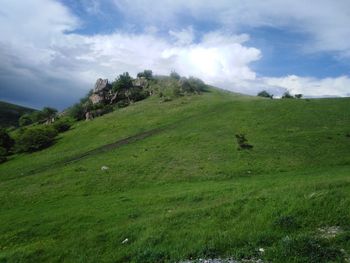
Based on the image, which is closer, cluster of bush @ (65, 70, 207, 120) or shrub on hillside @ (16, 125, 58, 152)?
shrub on hillside @ (16, 125, 58, 152)

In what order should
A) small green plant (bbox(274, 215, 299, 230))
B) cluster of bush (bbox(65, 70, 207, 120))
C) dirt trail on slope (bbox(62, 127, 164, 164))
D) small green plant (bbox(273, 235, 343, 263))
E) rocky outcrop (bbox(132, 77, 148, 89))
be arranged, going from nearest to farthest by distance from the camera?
1. small green plant (bbox(273, 235, 343, 263))
2. small green plant (bbox(274, 215, 299, 230))
3. dirt trail on slope (bbox(62, 127, 164, 164))
4. cluster of bush (bbox(65, 70, 207, 120))
5. rocky outcrop (bbox(132, 77, 148, 89))

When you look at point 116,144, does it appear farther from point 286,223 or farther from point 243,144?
point 286,223

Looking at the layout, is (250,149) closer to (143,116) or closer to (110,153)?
(110,153)

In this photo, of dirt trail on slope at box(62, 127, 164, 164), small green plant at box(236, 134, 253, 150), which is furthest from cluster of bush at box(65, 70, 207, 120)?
small green plant at box(236, 134, 253, 150)

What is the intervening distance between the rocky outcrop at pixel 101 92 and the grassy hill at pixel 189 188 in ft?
132

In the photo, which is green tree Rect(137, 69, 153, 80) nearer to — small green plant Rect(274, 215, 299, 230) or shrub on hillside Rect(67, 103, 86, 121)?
shrub on hillside Rect(67, 103, 86, 121)

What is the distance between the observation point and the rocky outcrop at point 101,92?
13162 cm

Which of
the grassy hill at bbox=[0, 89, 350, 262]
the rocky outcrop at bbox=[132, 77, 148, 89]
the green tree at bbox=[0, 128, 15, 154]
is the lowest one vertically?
the green tree at bbox=[0, 128, 15, 154]

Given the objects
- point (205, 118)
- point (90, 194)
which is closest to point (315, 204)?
point (90, 194)

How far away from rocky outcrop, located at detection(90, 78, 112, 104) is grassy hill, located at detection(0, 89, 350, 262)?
132 feet

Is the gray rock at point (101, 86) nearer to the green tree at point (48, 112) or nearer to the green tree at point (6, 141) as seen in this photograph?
the green tree at point (48, 112)

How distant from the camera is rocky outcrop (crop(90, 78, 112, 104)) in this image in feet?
432

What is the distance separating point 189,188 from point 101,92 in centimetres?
10811

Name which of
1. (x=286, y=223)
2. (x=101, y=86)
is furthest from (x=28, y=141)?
(x=286, y=223)
